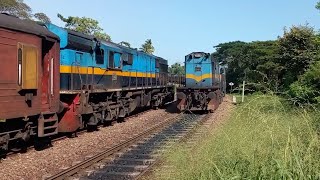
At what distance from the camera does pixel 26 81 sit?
9930mm

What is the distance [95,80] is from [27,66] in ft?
19.3

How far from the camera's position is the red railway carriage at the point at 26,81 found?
934 centimetres

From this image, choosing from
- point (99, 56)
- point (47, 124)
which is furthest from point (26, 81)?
point (99, 56)

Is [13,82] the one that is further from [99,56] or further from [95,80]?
[99,56]

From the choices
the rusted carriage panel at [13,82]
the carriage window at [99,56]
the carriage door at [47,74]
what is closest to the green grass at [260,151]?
the rusted carriage panel at [13,82]

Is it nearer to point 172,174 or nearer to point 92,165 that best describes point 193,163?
point 172,174

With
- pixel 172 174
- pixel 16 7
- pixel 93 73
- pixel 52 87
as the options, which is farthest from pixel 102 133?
pixel 16 7

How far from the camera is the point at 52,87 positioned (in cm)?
1142

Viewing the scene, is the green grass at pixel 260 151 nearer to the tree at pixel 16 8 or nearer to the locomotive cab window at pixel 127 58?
the locomotive cab window at pixel 127 58

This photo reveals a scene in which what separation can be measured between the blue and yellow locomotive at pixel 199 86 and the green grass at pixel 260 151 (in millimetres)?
14631

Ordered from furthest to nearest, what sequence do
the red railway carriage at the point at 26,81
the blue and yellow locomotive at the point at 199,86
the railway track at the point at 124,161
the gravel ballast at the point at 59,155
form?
1. the blue and yellow locomotive at the point at 199,86
2. the red railway carriage at the point at 26,81
3. the gravel ballast at the point at 59,155
4. the railway track at the point at 124,161

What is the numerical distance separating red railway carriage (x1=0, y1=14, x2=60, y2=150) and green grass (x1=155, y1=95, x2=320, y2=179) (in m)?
3.92

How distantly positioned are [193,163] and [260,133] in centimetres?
119

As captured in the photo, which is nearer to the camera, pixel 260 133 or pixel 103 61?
pixel 260 133
